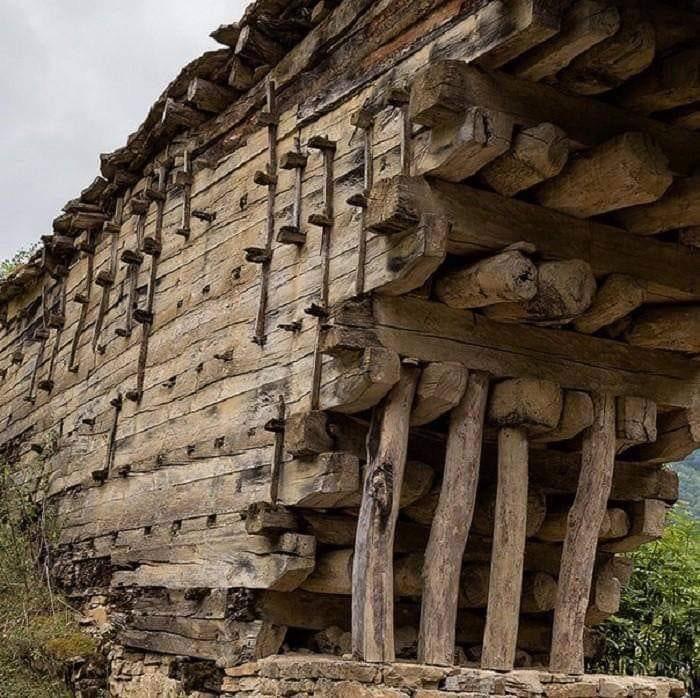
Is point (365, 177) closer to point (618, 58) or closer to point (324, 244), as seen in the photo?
point (324, 244)

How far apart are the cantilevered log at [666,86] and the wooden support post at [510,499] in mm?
1763

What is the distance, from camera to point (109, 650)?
8.70 metres

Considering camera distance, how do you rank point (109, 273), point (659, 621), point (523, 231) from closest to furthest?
point (523, 231), point (109, 273), point (659, 621)

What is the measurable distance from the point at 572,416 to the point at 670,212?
1400 millimetres

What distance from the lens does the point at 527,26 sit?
5.60 metres

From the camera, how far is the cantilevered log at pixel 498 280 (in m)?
6.15

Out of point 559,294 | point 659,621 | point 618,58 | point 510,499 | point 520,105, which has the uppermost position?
point 618,58

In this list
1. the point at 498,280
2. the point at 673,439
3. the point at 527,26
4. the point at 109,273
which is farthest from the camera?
the point at 109,273

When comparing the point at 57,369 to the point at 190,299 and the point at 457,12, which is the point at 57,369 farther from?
the point at 457,12

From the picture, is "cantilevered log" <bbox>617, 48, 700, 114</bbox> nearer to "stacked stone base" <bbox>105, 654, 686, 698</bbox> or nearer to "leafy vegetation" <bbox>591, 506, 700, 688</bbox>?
"stacked stone base" <bbox>105, 654, 686, 698</bbox>

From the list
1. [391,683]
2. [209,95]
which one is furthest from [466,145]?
[209,95]

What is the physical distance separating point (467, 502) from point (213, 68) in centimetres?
447

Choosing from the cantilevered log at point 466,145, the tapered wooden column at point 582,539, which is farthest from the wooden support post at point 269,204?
the tapered wooden column at point 582,539

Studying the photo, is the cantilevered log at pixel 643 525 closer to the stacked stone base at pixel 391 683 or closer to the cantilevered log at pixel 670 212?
the stacked stone base at pixel 391 683
